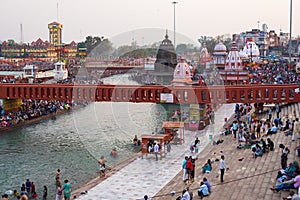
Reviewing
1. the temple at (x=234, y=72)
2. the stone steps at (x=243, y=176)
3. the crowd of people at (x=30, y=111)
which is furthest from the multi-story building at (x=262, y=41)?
the stone steps at (x=243, y=176)

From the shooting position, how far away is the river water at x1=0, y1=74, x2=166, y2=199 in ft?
63.7

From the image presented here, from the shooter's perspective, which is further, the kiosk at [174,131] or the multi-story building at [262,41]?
the multi-story building at [262,41]

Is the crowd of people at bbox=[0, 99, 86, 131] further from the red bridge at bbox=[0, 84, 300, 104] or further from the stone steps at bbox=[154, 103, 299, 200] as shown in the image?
the stone steps at bbox=[154, 103, 299, 200]

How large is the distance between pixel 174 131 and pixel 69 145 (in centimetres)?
687

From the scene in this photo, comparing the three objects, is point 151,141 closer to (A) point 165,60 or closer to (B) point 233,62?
(B) point 233,62

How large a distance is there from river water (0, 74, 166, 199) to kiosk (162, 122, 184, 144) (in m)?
2.37

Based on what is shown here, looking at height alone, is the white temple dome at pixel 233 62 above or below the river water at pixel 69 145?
above

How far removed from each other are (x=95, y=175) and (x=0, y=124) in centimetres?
1464

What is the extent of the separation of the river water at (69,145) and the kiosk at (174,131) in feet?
7.78

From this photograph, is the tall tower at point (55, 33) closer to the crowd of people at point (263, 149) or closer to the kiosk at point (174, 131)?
the crowd of people at point (263, 149)

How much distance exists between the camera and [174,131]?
23562 millimetres

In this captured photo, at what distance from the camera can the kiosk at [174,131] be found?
2225 cm

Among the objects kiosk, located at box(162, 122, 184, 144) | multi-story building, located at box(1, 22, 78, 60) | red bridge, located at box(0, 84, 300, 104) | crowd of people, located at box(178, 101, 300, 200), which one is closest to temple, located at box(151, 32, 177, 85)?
red bridge, located at box(0, 84, 300, 104)

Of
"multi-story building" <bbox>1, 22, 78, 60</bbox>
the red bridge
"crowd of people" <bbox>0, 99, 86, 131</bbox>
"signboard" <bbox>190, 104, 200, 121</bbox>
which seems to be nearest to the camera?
"signboard" <bbox>190, 104, 200, 121</bbox>
